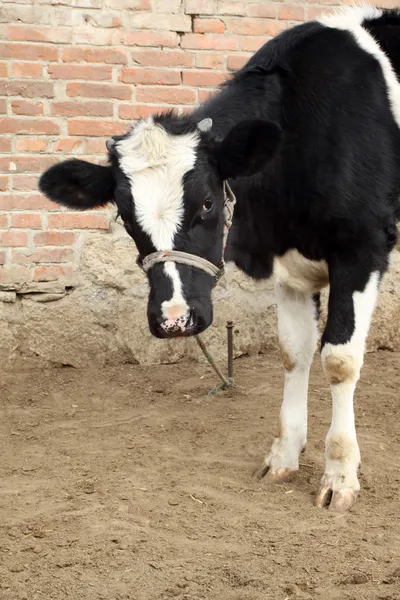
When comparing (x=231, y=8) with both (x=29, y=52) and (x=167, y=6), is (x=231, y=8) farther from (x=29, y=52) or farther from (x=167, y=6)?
(x=29, y=52)

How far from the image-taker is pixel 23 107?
5258mm

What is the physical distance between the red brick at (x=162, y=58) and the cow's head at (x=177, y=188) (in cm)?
198

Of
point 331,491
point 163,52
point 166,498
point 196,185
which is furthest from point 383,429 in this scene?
point 163,52

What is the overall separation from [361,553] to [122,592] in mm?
866

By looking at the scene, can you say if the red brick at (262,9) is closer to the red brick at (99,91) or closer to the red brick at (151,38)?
the red brick at (151,38)

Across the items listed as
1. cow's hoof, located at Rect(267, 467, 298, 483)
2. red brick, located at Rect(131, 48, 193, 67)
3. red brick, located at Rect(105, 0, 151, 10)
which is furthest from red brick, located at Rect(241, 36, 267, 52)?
cow's hoof, located at Rect(267, 467, 298, 483)

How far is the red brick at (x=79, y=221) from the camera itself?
539 centimetres

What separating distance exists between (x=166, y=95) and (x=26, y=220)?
1.22 meters

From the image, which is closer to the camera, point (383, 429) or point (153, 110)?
point (383, 429)

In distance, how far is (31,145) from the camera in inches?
209

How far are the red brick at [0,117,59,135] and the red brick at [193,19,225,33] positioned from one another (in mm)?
1139

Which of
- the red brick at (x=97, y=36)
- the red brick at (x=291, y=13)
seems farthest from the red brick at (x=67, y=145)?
the red brick at (x=291, y=13)

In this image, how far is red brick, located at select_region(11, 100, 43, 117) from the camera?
207 inches

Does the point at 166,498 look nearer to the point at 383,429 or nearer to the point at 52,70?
the point at 383,429
